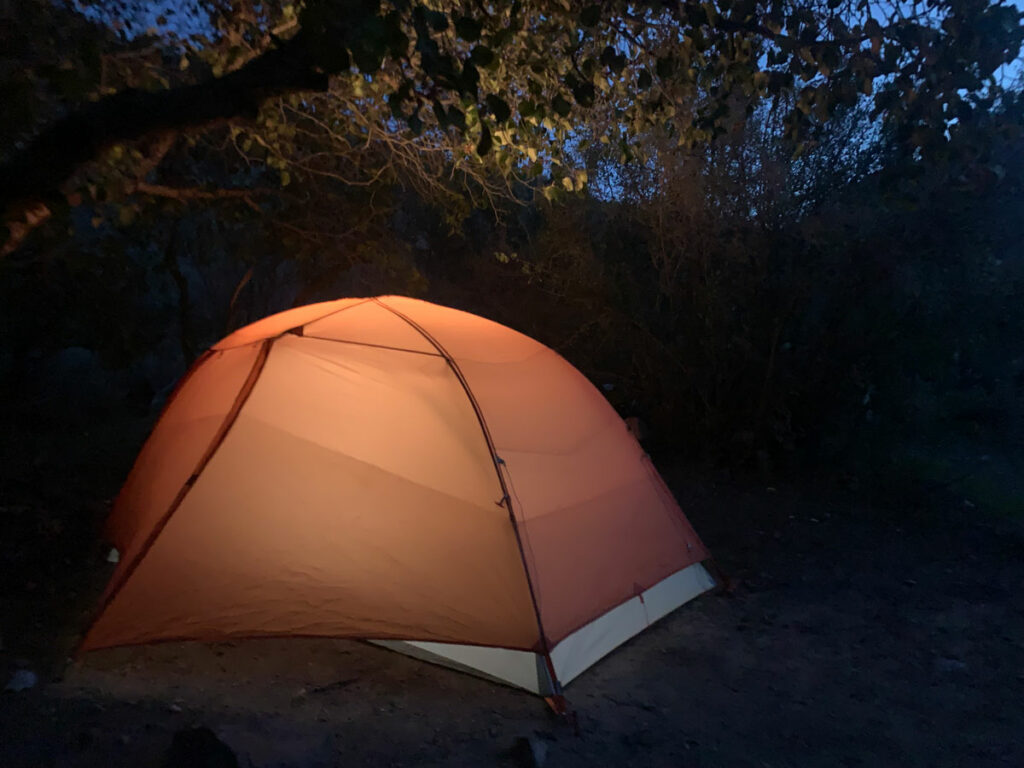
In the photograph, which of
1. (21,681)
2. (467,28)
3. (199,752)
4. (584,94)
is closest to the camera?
(199,752)

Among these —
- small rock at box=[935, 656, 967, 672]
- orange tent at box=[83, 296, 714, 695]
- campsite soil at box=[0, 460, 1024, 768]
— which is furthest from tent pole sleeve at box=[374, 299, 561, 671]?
small rock at box=[935, 656, 967, 672]

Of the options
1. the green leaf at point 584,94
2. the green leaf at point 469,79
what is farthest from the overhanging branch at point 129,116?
the green leaf at point 584,94

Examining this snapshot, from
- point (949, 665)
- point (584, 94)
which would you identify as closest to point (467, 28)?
point (584, 94)

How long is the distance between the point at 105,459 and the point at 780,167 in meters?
7.50

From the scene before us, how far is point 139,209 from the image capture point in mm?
5375

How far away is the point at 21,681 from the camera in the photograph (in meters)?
3.42

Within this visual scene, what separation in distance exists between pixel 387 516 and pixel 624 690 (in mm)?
1479

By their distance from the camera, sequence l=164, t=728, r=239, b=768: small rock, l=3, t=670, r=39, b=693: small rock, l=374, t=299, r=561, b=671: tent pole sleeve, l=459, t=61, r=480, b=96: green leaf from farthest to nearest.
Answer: l=374, t=299, r=561, b=671: tent pole sleeve, l=3, t=670, r=39, b=693: small rock, l=459, t=61, r=480, b=96: green leaf, l=164, t=728, r=239, b=768: small rock

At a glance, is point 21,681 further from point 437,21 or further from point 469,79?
point 437,21

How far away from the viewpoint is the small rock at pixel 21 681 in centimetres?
339

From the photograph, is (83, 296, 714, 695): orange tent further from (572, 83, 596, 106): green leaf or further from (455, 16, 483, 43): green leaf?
(455, 16, 483, 43): green leaf

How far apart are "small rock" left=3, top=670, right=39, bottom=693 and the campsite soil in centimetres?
5

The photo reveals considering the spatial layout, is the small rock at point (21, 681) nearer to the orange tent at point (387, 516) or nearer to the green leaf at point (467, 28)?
the orange tent at point (387, 516)

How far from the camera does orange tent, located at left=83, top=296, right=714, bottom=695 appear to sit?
367cm
